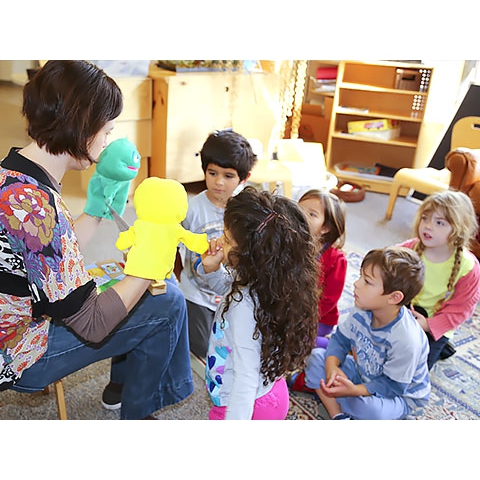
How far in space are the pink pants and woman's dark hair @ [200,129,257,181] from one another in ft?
2.26

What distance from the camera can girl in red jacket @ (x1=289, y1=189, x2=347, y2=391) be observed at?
1682 millimetres

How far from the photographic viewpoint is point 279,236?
1022mm

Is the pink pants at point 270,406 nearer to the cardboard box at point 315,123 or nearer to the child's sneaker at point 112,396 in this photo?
the child's sneaker at point 112,396

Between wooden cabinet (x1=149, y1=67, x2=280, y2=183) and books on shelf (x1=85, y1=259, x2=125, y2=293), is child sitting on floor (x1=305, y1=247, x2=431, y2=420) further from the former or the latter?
wooden cabinet (x1=149, y1=67, x2=280, y2=183)

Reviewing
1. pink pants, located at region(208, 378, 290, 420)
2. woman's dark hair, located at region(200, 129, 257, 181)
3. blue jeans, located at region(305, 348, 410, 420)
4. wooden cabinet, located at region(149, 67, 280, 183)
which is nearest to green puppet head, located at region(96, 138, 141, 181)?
woman's dark hair, located at region(200, 129, 257, 181)

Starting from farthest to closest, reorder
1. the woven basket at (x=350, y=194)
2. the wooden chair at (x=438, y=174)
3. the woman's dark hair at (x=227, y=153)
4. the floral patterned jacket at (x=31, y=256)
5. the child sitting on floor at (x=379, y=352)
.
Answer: the woven basket at (x=350, y=194) < the wooden chair at (x=438, y=174) < the woman's dark hair at (x=227, y=153) < the child sitting on floor at (x=379, y=352) < the floral patterned jacket at (x=31, y=256)

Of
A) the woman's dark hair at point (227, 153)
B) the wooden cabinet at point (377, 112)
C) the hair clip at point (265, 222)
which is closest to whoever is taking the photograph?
the hair clip at point (265, 222)

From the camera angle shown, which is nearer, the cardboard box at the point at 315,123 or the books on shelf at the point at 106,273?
the books on shelf at the point at 106,273

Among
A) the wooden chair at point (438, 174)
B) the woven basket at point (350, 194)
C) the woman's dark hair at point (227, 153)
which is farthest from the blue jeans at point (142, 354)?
the woven basket at point (350, 194)

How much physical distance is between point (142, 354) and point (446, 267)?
3.30 ft

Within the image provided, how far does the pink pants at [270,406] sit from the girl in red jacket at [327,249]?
41 cm

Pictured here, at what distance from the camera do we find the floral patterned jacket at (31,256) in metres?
0.91

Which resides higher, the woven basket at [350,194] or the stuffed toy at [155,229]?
the stuffed toy at [155,229]
